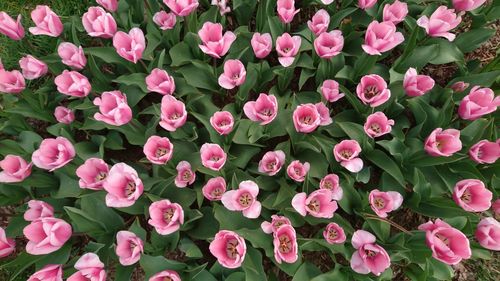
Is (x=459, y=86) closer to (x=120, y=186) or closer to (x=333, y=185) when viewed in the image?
(x=333, y=185)

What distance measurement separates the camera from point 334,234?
6.77 feet

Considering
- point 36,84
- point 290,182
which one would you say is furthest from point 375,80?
point 36,84

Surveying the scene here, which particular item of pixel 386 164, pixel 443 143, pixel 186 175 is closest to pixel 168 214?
pixel 186 175

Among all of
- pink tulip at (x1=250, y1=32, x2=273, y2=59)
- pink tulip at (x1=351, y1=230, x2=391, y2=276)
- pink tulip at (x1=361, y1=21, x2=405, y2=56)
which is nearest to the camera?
pink tulip at (x1=351, y1=230, x2=391, y2=276)

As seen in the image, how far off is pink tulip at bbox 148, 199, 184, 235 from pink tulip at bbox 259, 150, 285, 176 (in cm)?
50

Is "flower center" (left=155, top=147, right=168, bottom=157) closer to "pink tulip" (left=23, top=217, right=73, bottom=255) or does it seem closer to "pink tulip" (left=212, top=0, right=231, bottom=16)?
"pink tulip" (left=23, top=217, right=73, bottom=255)

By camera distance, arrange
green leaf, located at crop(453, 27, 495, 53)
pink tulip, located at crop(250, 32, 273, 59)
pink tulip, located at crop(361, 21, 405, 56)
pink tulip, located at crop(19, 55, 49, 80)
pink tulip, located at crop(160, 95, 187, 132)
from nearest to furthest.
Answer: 1. pink tulip, located at crop(160, 95, 187, 132)
2. pink tulip, located at crop(361, 21, 405, 56)
3. pink tulip, located at crop(250, 32, 273, 59)
4. pink tulip, located at crop(19, 55, 49, 80)
5. green leaf, located at crop(453, 27, 495, 53)

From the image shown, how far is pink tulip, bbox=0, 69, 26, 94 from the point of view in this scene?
2.28 meters

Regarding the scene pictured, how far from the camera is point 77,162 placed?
90.4 inches

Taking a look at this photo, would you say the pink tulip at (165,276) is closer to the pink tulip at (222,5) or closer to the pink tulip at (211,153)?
the pink tulip at (211,153)

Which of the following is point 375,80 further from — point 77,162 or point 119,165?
point 77,162

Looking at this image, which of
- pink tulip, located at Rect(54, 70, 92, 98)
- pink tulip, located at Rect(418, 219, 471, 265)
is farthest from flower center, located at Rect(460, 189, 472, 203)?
pink tulip, located at Rect(54, 70, 92, 98)

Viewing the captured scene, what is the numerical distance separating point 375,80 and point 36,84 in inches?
88.1

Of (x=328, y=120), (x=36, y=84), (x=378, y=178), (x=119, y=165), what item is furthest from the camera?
(x=36, y=84)
